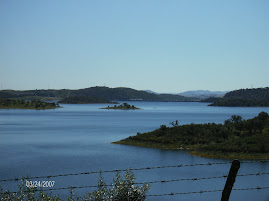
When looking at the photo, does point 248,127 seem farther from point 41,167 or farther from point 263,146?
point 41,167

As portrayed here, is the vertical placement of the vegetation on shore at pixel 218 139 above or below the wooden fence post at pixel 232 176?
below

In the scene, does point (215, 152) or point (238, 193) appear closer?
point (238, 193)

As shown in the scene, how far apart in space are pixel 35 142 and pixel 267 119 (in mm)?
60461

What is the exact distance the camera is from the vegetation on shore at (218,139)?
63062mm

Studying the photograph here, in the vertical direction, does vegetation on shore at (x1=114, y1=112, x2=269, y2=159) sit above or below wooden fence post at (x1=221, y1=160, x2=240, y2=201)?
below

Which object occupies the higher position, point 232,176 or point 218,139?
point 232,176

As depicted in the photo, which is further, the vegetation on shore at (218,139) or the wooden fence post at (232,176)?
the vegetation on shore at (218,139)

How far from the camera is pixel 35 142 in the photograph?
88750 millimetres

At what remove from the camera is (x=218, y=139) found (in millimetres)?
75125

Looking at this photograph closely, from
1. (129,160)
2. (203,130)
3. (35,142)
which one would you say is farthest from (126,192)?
(35,142)

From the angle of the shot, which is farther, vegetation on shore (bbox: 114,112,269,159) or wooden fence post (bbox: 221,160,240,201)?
vegetation on shore (bbox: 114,112,269,159)

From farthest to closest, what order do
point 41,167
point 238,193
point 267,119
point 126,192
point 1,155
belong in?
point 267,119
point 1,155
point 41,167
point 238,193
point 126,192

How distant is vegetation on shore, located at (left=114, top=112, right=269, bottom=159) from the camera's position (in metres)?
63.1

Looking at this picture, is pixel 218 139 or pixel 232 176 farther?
pixel 218 139
